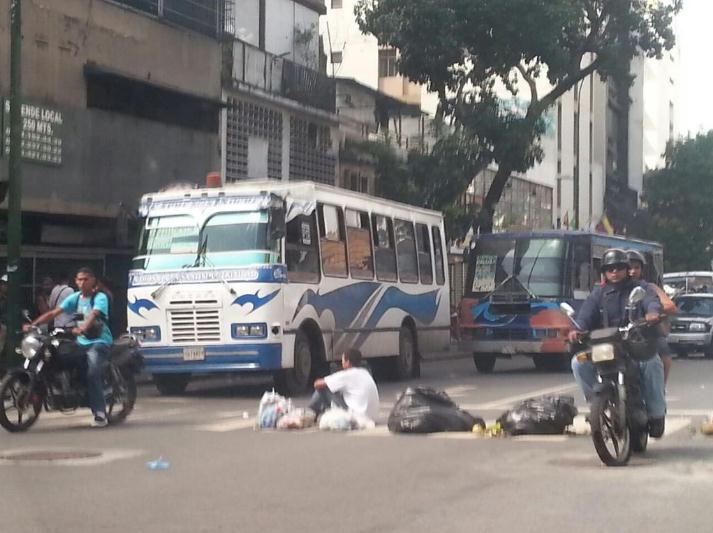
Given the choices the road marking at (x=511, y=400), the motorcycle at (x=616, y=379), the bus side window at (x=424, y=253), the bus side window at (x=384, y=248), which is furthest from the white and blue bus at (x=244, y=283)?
the motorcycle at (x=616, y=379)

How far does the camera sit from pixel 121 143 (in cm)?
2598

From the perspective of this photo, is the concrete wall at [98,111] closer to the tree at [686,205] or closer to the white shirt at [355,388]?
the white shirt at [355,388]

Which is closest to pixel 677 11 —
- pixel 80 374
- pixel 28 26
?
pixel 28 26

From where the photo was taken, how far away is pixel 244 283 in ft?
58.2

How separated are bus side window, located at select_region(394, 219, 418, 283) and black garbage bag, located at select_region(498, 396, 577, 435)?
9.86 m

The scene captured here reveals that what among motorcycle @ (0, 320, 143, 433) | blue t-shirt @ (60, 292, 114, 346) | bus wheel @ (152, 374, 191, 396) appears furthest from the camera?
bus wheel @ (152, 374, 191, 396)

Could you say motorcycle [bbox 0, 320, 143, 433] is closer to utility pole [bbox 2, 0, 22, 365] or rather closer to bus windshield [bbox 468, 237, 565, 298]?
utility pole [bbox 2, 0, 22, 365]

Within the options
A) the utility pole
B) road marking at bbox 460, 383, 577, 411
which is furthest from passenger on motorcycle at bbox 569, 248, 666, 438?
the utility pole

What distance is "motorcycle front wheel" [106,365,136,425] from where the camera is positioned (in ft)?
46.8

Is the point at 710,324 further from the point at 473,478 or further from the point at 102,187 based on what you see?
the point at 473,478

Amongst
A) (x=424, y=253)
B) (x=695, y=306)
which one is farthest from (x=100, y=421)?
(x=695, y=306)

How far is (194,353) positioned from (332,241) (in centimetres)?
312

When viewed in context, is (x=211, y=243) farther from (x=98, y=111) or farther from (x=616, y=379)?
(x=616, y=379)

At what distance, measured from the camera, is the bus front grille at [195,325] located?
58.7 ft
